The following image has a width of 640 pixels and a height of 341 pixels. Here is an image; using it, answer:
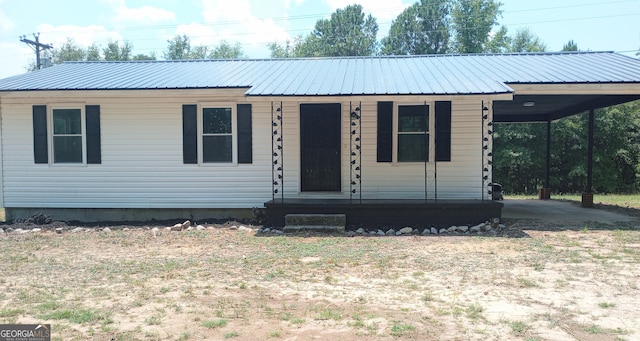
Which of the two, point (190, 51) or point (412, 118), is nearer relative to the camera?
point (412, 118)

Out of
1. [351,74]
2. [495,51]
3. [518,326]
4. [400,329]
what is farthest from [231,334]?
[495,51]

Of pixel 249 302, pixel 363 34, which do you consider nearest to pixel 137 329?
pixel 249 302

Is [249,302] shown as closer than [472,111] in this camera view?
Yes

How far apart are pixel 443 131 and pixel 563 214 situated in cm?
386

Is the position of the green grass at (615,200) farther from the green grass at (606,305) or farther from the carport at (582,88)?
the green grass at (606,305)

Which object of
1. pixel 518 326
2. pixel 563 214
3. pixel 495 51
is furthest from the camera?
pixel 495 51

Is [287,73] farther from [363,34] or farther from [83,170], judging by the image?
[363,34]

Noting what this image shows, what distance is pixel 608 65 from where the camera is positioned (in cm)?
1016

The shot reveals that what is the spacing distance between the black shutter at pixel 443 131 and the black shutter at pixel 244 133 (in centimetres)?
394

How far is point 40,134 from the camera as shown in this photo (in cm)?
970

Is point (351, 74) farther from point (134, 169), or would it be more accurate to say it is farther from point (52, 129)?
point (52, 129)

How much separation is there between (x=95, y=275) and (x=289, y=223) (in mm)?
3689

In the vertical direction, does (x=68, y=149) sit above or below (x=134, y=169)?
above

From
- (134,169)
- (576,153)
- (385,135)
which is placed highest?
(385,135)
